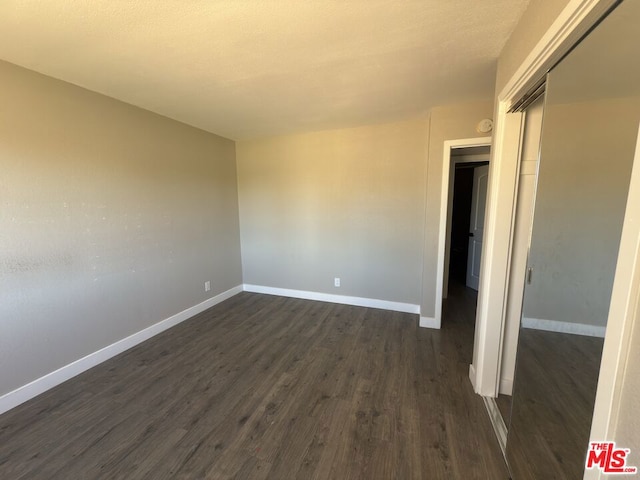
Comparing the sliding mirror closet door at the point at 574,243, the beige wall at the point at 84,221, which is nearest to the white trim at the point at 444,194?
the sliding mirror closet door at the point at 574,243

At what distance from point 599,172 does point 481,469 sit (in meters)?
1.62

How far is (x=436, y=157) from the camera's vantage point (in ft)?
9.17

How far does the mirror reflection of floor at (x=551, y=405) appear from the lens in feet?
3.67

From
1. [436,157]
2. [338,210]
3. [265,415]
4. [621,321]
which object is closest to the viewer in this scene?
[621,321]

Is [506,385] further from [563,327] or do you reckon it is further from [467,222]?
[467,222]

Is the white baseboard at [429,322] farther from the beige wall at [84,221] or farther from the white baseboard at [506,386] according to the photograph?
the beige wall at [84,221]

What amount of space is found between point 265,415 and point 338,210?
2542 mm

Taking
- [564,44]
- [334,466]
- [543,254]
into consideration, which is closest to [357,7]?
[564,44]

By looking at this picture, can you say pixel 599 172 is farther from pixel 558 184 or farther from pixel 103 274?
pixel 103 274

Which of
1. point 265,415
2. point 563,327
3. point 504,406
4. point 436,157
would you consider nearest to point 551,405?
point 563,327

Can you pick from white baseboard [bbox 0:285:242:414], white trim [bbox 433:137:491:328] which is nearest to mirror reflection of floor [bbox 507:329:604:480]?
white trim [bbox 433:137:491:328]

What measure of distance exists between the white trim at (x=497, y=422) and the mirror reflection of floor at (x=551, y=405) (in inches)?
4.4

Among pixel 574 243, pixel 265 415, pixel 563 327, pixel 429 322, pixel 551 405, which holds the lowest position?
pixel 265 415

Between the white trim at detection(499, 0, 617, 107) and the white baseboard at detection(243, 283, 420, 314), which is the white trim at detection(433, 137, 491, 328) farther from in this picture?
the white trim at detection(499, 0, 617, 107)
